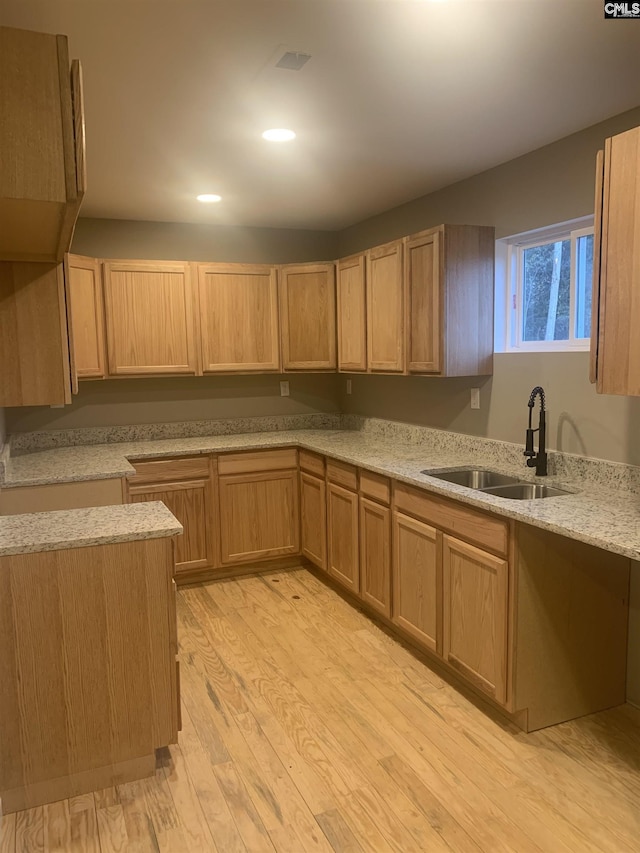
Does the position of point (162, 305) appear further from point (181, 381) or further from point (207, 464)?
point (207, 464)

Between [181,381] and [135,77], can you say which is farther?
[181,381]

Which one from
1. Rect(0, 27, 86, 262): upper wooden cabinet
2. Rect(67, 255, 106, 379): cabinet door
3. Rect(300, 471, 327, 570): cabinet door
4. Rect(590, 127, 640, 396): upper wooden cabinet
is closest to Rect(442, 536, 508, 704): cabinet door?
Rect(590, 127, 640, 396): upper wooden cabinet

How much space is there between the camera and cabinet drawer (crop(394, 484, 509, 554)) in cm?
243

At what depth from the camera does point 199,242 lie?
4523 millimetres

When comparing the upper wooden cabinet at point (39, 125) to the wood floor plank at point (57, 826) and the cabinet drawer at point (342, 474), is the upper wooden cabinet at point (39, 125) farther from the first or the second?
the cabinet drawer at point (342, 474)

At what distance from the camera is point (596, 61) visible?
2051 mm

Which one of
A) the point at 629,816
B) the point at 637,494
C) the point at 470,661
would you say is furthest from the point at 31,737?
the point at 637,494

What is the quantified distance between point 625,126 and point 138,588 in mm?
2570

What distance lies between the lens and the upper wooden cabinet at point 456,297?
322 cm

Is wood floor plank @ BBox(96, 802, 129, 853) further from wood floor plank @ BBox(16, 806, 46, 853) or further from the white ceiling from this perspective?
the white ceiling

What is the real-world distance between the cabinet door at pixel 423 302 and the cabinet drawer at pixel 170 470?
149 cm

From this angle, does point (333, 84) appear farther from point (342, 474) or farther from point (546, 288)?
→ point (342, 474)

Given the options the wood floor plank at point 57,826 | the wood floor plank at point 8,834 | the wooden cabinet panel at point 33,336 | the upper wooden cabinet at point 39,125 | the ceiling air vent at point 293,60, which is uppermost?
the ceiling air vent at point 293,60

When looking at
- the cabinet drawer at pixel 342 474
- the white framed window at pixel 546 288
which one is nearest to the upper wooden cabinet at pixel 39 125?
the white framed window at pixel 546 288
